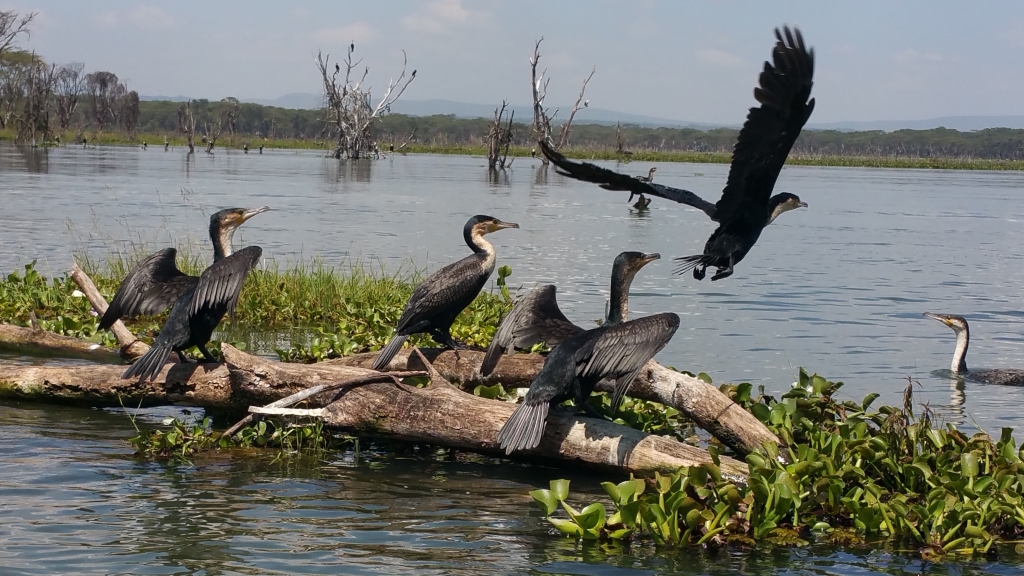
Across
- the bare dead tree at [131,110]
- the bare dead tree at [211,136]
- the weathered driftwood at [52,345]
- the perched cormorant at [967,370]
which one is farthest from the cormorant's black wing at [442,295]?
the bare dead tree at [131,110]

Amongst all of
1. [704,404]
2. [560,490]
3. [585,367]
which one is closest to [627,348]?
[585,367]

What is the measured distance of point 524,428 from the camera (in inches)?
231

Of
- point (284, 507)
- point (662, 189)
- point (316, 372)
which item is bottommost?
point (284, 507)

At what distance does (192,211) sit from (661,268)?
10778 mm

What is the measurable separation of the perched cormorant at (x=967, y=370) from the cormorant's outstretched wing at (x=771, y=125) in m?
4.31

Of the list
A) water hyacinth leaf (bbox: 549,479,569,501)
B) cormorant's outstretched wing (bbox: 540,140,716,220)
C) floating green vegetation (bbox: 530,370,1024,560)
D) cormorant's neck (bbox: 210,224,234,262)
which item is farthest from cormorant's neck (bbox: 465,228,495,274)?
water hyacinth leaf (bbox: 549,479,569,501)

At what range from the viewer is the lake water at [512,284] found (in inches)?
205

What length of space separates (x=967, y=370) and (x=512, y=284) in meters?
6.09

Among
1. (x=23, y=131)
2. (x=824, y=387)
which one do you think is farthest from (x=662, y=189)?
(x=23, y=131)

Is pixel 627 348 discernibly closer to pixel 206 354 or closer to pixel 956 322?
pixel 206 354

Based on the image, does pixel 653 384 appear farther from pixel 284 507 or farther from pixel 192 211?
pixel 192 211

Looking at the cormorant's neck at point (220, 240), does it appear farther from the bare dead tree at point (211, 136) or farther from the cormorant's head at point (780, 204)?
the bare dead tree at point (211, 136)

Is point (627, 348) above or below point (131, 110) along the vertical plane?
below

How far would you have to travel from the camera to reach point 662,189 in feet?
21.1
